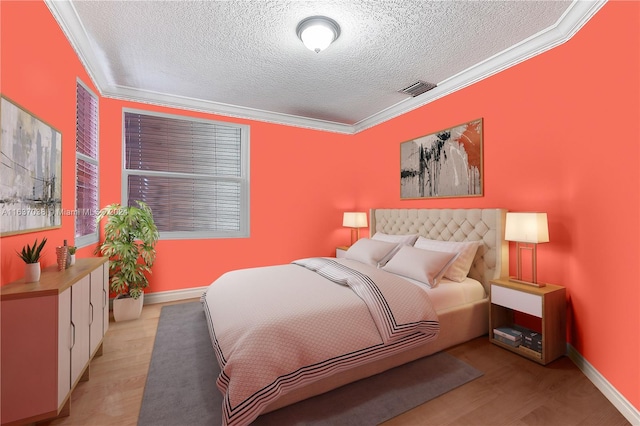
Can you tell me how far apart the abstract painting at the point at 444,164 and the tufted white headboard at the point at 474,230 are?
10.1 inches

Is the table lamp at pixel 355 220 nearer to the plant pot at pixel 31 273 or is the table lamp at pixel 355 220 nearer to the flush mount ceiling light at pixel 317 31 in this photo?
the flush mount ceiling light at pixel 317 31

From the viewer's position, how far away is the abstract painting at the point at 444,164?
10.3 ft

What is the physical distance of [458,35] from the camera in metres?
2.47

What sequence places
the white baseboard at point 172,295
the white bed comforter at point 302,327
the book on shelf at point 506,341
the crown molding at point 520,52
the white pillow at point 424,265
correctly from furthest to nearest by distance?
the white baseboard at point 172,295, the white pillow at point 424,265, the book on shelf at point 506,341, the crown molding at point 520,52, the white bed comforter at point 302,327

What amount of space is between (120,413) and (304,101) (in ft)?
12.0

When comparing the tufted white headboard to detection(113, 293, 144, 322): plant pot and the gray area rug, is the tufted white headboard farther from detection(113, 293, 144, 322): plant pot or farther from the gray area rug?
detection(113, 293, 144, 322): plant pot

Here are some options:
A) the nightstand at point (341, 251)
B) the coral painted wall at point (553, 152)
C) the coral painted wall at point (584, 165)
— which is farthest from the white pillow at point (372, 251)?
the coral painted wall at point (584, 165)

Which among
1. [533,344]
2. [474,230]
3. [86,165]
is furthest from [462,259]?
[86,165]

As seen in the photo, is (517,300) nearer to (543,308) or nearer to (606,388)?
(543,308)

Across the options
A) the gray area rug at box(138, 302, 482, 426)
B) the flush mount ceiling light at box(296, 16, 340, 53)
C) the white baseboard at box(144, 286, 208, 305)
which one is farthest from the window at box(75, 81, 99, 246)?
the flush mount ceiling light at box(296, 16, 340, 53)

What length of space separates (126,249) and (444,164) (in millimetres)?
3811

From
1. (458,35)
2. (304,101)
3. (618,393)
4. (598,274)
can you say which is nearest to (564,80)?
(458,35)

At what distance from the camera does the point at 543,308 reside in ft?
7.22

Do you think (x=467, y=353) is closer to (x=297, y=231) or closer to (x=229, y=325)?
(x=229, y=325)
